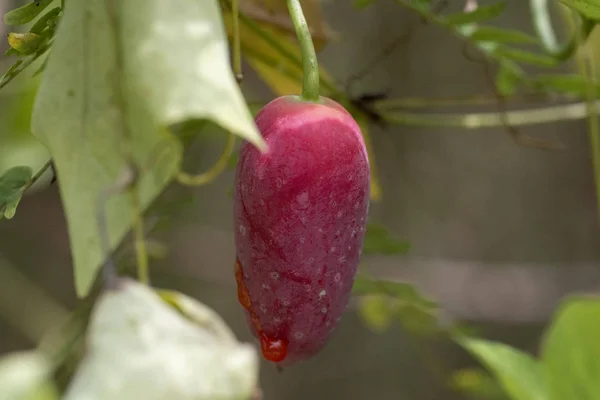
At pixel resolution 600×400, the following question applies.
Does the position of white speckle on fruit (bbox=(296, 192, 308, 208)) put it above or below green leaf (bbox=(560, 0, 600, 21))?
below

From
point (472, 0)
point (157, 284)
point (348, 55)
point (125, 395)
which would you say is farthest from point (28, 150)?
point (348, 55)

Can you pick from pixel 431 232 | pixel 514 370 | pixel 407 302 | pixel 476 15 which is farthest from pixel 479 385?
pixel 431 232

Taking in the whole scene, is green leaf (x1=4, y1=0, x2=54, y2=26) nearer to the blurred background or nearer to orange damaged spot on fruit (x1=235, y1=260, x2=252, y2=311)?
orange damaged spot on fruit (x1=235, y1=260, x2=252, y2=311)

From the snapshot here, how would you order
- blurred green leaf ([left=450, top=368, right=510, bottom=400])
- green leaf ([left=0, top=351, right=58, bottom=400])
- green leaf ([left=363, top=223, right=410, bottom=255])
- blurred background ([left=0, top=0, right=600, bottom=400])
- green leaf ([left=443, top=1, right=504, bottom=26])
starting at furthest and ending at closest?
blurred background ([left=0, top=0, right=600, bottom=400]) → blurred green leaf ([left=450, top=368, right=510, bottom=400]) → green leaf ([left=363, top=223, right=410, bottom=255]) → green leaf ([left=443, top=1, right=504, bottom=26]) → green leaf ([left=0, top=351, right=58, bottom=400])

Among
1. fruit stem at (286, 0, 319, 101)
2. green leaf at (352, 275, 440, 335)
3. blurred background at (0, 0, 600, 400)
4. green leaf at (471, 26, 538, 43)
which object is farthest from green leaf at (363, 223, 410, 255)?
blurred background at (0, 0, 600, 400)

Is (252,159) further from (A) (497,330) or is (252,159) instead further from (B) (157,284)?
(A) (497,330)

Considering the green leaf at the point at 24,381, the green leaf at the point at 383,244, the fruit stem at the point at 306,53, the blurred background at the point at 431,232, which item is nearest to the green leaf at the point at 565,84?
the green leaf at the point at 383,244
